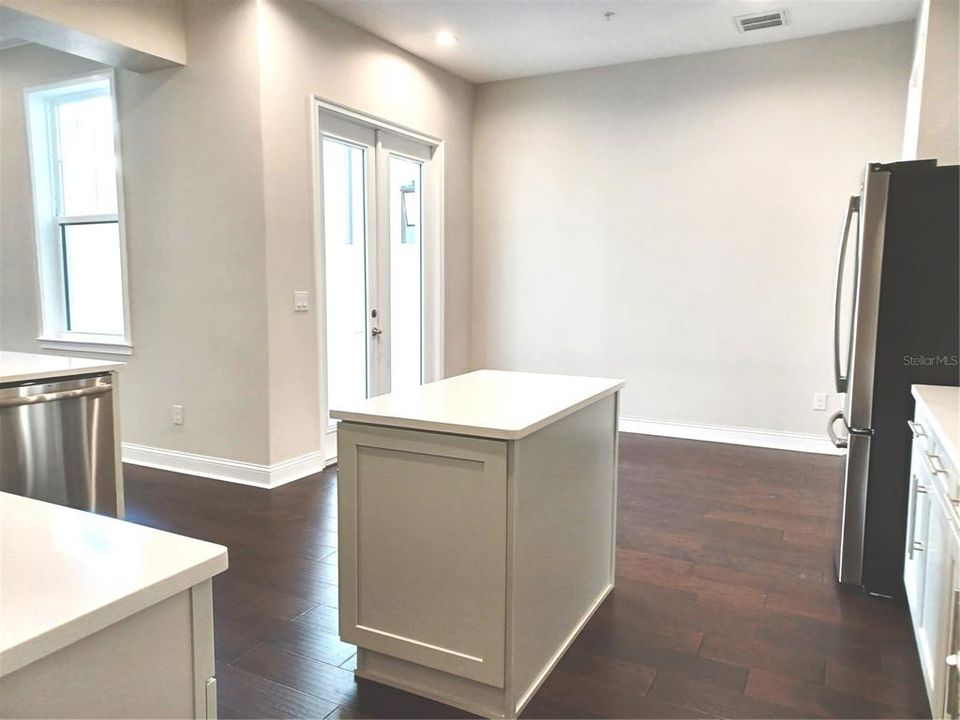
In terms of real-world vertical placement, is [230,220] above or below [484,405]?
above

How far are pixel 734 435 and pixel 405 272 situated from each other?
108 inches

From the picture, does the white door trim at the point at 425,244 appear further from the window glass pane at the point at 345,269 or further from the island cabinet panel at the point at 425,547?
the island cabinet panel at the point at 425,547

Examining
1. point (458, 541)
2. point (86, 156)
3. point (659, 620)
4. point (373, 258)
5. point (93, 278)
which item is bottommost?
point (659, 620)

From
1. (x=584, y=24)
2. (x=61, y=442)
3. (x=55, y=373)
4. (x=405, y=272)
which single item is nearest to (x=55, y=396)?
(x=55, y=373)

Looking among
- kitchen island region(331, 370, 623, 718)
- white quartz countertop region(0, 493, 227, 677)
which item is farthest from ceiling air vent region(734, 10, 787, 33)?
white quartz countertop region(0, 493, 227, 677)

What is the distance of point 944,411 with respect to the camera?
203 centimetres

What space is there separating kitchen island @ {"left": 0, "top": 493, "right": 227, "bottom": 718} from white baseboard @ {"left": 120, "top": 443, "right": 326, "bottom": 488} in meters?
3.07

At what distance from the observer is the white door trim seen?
4.21 m

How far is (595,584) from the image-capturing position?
2506 mm

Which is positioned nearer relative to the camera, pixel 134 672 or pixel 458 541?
pixel 134 672

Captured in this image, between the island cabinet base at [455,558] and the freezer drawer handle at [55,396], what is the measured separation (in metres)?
1.40

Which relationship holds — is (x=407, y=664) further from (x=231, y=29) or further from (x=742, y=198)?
(x=742, y=198)

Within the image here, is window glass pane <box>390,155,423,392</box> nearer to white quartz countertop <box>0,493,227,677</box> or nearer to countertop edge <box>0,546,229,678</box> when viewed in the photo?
white quartz countertop <box>0,493,227,677</box>

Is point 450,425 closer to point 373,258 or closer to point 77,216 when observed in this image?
point 373,258
